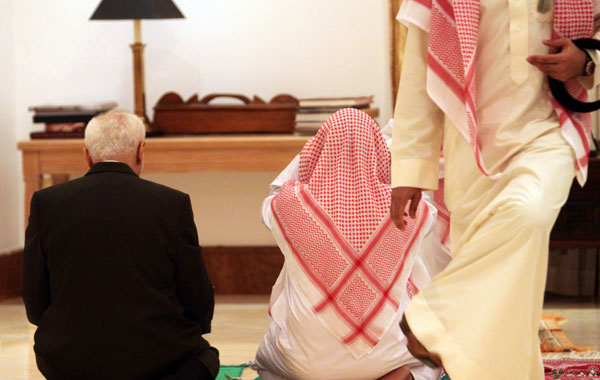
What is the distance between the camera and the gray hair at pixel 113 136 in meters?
2.85

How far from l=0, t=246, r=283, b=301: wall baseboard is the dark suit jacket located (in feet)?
8.79

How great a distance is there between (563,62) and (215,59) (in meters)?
3.51

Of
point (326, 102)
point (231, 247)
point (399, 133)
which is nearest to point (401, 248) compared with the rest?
point (399, 133)

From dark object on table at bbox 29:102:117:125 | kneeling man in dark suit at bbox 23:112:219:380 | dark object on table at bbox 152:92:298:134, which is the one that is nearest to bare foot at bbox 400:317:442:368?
kneeling man in dark suit at bbox 23:112:219:380

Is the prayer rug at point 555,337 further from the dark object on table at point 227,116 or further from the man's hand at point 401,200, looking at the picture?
the man's hand at point 401,200

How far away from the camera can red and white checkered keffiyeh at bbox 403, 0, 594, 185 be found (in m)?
2.18

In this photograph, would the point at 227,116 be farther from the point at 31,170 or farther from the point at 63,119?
the point at 31,170

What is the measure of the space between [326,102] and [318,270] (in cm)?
184

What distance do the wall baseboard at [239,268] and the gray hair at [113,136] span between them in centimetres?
261

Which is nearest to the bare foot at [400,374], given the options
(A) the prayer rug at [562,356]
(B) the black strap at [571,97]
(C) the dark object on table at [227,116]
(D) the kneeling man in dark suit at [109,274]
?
(A) the prayer rug at [562,356]

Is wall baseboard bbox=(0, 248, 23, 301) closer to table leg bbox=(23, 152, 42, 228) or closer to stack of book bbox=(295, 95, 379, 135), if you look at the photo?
table leg bbox=(23, 152, 42, 228)

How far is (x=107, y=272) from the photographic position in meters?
2.68

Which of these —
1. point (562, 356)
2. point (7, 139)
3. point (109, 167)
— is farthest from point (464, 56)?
point (7, 139)

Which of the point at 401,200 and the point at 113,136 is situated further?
the point at 113,136
